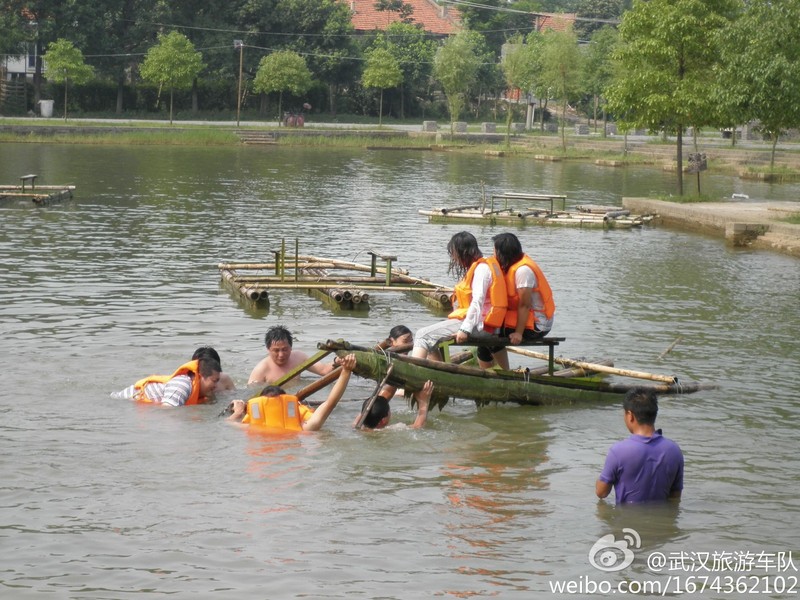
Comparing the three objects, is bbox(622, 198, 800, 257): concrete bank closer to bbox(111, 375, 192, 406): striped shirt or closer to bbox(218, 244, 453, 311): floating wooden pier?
bbox(218, 244, 453, 311): floating wooden pier

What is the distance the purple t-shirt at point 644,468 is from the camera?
864 cm

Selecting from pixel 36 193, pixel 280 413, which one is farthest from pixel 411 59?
pixel 280 413

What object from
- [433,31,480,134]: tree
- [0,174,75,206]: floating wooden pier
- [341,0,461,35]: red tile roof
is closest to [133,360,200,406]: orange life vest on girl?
[0,174,75,206]: floating wooden pier

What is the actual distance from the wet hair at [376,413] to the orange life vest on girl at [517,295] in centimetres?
147

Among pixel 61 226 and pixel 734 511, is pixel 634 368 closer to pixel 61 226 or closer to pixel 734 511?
pixel 734 511

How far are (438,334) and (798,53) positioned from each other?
20.6 meters

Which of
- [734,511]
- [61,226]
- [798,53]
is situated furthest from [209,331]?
[798,53]

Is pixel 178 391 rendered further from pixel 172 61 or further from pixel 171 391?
pixel 172 61

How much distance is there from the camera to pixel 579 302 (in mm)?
18719

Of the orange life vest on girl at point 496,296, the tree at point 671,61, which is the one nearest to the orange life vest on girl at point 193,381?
the orange life vest on girl at point 496,296

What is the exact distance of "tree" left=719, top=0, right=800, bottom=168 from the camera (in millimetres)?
28734

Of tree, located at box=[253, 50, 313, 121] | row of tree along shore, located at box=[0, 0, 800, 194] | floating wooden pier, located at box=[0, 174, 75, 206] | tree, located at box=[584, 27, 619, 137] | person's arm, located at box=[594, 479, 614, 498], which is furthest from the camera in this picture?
tree, located at box=[253, 50, 313, 121]

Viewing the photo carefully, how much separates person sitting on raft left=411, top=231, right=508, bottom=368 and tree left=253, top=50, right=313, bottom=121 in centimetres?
5946

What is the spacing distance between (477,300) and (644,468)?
10.3ft
